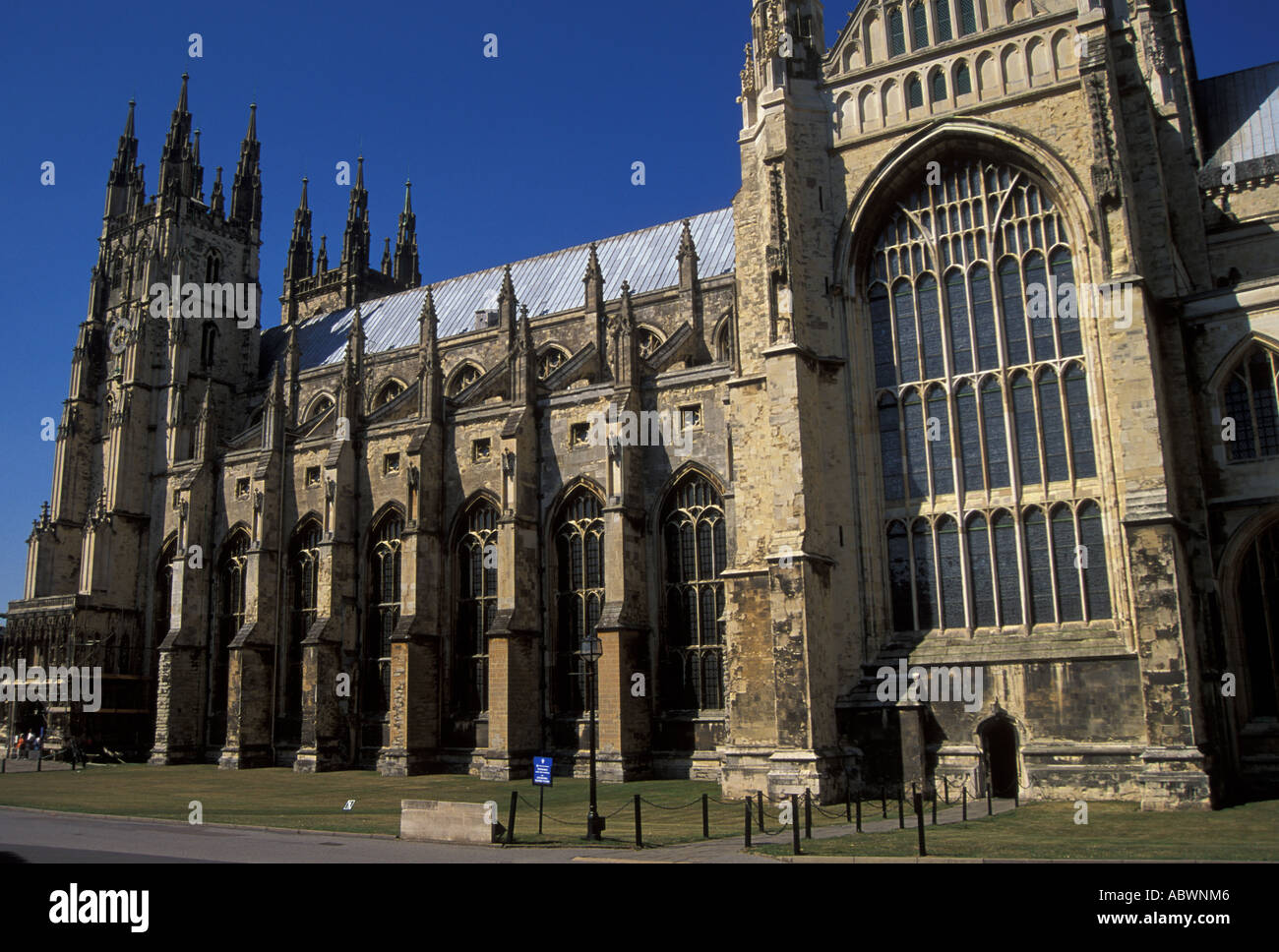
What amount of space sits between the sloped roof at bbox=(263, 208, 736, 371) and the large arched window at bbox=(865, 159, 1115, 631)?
50.7ft

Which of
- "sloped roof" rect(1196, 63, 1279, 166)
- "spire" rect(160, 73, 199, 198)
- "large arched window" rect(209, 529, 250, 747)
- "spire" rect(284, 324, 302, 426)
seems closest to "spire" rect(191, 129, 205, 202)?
"spire" rect(160, 73, 199, 198)

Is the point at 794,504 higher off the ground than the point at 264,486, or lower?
lower

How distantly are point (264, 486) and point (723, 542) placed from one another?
62.7 feet

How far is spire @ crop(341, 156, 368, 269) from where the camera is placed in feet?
206

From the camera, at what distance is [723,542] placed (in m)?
30.4

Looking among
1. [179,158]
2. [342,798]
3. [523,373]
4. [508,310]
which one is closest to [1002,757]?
[342,798]

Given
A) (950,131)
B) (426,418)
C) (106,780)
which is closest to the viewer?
(950,131)

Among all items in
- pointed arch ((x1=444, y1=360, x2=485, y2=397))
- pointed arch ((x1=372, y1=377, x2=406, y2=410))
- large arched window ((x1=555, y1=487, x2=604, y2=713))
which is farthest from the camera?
pointed arch ((x1=372, y1=377, x2=406, y2=410))

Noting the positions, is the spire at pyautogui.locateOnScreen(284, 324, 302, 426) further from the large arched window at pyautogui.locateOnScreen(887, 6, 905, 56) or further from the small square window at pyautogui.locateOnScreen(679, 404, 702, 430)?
the large arched window at pyautogui.locateOnScreen(887, 6, 905, 56)

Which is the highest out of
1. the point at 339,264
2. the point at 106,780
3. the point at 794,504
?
the point at 339,264

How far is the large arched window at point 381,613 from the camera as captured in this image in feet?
121

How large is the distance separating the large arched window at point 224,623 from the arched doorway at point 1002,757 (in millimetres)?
30295
